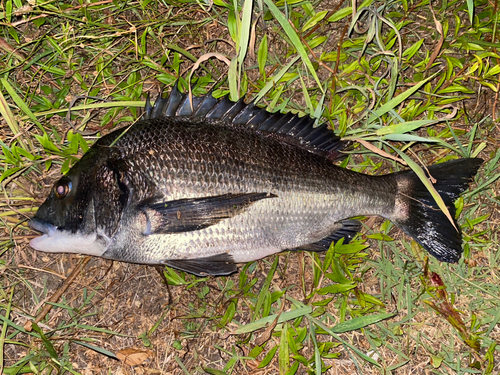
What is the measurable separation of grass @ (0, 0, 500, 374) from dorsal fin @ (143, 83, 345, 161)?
24cm

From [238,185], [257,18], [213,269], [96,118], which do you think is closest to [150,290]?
[213,269]

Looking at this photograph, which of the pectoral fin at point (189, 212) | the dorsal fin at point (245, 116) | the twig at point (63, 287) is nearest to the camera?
the pectoral fin at point (189, 212)

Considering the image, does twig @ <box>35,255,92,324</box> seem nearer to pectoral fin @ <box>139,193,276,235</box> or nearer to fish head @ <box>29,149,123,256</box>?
fish head @ <box>29,149,123,256</box>

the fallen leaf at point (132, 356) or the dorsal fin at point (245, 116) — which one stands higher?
the dorsal fin at point (245, 116)

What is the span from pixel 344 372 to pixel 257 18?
2.80 m

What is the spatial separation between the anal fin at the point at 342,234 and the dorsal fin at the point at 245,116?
0.61m

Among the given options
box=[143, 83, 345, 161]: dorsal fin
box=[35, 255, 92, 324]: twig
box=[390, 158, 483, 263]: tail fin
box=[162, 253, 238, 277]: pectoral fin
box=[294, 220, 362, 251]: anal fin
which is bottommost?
box=[35, 255, 92, 324]: twig

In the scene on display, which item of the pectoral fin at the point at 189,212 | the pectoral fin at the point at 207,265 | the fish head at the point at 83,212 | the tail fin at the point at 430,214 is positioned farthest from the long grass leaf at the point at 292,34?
the fish head at the point at 83,212

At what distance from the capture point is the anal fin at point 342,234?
10.2ft

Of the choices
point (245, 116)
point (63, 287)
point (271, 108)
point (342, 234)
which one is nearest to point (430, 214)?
point (342, 234)

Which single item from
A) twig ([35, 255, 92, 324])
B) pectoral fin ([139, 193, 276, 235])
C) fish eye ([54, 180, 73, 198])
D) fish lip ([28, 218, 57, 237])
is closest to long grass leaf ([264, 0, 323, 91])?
pectoral fin ([139, 193, 276, 235])

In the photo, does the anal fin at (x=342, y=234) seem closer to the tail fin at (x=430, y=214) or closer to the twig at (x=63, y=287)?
the tail fin at (x=430, y=214)

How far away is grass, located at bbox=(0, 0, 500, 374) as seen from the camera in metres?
3.17

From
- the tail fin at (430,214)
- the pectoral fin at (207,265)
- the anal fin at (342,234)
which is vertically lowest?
the pectoral fin at (207,265)
